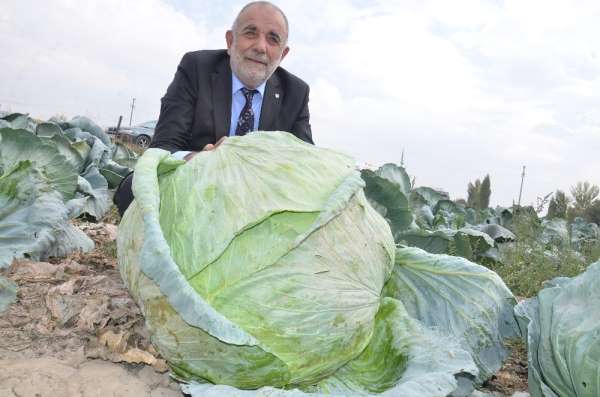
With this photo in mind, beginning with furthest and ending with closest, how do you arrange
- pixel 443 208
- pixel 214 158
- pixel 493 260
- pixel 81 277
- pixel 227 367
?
pixel 443 208 → pixel 493 260 → pixel 81 277 → pixel 214 158 → pixel 227 367

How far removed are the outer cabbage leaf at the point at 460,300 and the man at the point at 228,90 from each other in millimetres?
1818

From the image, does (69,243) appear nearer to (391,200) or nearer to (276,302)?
(276,302)

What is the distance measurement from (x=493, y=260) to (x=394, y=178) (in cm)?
130

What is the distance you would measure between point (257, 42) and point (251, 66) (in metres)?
0.18

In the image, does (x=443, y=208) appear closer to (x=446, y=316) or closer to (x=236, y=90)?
(x=236, y=90)

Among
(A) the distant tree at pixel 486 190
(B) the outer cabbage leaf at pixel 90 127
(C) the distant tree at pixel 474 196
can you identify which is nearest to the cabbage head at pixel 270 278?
(B) the outer cabbage leaf at pixel 90 127

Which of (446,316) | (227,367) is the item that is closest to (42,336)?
(227,367)

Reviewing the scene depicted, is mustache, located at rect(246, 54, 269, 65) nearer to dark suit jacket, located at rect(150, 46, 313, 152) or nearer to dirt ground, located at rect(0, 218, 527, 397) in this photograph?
dark suit jacket, located at rect(150, 46, 313, 152)

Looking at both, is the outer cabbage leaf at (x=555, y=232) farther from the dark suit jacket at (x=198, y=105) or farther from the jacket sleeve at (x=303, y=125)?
the dark suit jacket at (x=198, y=105)

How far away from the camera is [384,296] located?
2564 mm

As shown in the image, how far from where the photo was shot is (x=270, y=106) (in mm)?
4109

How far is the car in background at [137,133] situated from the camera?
55.8 ft

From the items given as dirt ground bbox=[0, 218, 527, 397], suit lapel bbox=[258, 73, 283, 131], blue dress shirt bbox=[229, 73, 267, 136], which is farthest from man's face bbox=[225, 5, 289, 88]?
dirt ground bbox=[0, 218, 527, 397]

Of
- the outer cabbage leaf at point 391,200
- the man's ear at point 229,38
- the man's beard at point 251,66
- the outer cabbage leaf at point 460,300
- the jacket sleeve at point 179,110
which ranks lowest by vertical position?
the outer cabbage leaf at point 460,300
